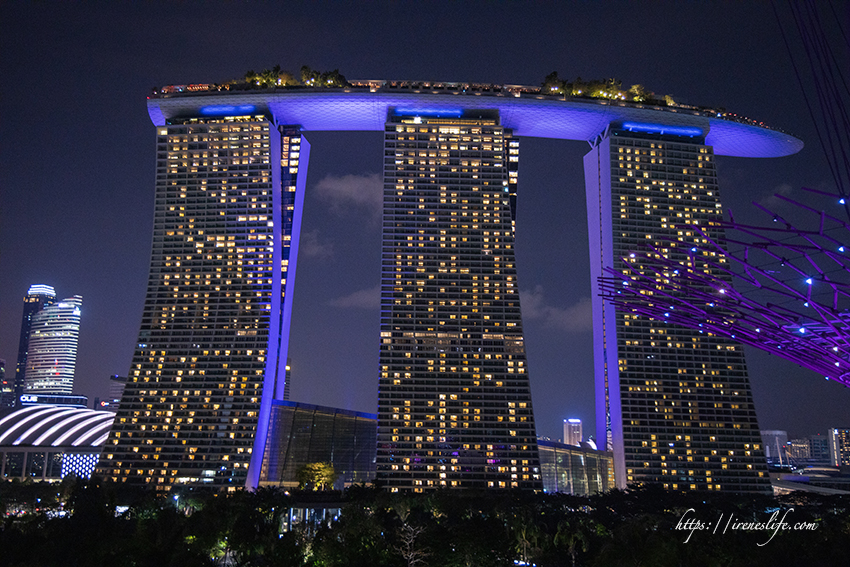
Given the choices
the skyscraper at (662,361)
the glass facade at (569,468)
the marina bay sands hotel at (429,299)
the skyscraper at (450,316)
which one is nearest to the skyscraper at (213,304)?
the marina bay sands hotel at (429,299)

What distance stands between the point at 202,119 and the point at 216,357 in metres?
53.6

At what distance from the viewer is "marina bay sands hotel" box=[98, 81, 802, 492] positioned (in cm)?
14050

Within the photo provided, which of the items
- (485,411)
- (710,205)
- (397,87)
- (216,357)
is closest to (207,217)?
(216,357)

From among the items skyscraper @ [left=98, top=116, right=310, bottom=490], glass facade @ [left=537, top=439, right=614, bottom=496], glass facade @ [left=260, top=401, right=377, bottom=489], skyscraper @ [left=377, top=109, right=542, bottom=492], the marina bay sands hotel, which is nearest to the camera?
skyscraper @ [left=98, top=116, right=310, bottom=490]

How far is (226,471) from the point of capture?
5364 inches

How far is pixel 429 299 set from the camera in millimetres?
148000

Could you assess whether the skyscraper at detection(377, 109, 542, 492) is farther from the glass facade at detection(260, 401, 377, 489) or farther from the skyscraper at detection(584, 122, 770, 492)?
the glass facade at detection(260, 401, 377, 489)

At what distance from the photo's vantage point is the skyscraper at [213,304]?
138750mm

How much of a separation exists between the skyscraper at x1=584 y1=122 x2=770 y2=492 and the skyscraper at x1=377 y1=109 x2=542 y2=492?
2042 cm

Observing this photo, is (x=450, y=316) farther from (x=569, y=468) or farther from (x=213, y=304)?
(x=213, y=304)

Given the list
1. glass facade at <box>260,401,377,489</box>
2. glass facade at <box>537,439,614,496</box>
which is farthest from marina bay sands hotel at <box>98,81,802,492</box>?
glass facade at <box>537,439,614,496</box>

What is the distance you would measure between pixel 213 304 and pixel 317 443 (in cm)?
3740

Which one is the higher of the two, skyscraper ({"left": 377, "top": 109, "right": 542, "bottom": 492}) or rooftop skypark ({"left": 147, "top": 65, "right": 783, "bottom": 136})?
rooftop skypark ({"left": 147, "top": 65, "right": 783, "bottom": 136})

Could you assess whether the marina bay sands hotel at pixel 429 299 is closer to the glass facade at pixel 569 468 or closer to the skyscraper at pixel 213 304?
the skyscraper at pixel 213 304
